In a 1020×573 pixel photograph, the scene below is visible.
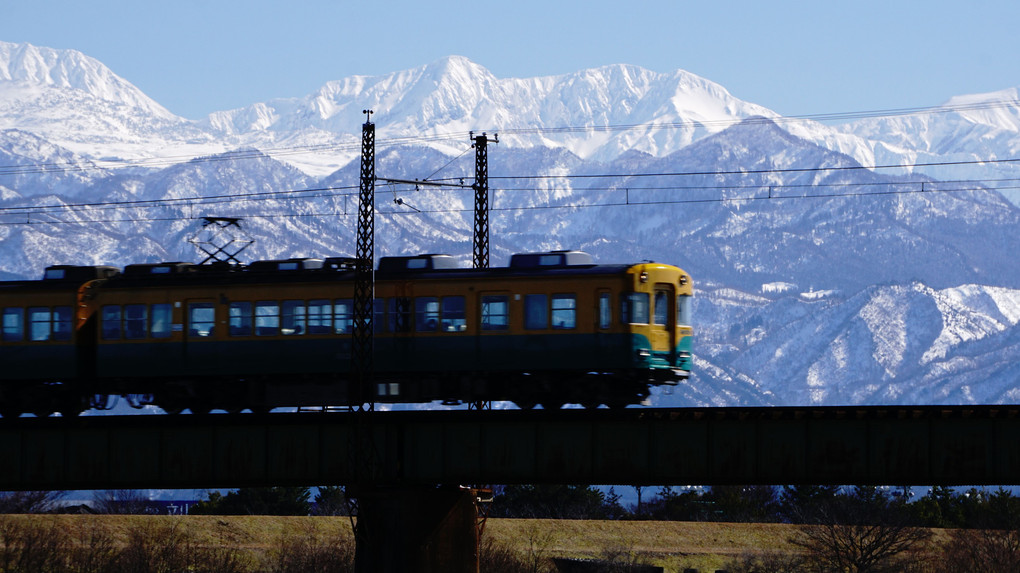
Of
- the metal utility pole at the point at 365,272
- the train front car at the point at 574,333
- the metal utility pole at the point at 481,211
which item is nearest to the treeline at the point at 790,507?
the metal utility pole at the point at 481,211

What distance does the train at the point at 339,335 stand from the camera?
42.2 m

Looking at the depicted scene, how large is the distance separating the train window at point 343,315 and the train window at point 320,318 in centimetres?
24

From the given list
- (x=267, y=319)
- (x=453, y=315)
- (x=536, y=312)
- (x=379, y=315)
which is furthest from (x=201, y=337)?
(x=536, y=312)

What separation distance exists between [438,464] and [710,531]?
42.4 metres

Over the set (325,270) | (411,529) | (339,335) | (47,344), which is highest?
(325,270)

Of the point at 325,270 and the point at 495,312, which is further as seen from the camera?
the point at 325,270

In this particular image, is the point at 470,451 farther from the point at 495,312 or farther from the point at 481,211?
the point at 481,211

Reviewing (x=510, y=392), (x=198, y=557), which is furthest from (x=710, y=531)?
(x=510, y=392)

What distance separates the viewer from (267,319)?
45031 mm

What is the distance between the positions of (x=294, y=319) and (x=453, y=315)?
203 inches

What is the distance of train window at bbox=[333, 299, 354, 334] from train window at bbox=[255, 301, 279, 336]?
1966 mm

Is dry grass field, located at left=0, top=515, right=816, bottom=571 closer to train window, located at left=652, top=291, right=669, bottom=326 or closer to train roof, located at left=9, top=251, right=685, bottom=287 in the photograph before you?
train roof, located at left=9, top=251, right=685, bottom=287

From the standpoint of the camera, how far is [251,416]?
140ft

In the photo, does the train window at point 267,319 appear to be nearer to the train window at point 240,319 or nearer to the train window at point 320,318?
the train window at point 240,319
